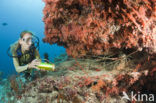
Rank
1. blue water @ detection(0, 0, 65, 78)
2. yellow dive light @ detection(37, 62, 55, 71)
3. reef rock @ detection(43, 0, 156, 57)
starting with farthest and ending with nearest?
blue water @ detection(0, 0, 65, 78) → yellow dive light @ detection(37, 62, 55, 71) → reef rock @ detection(43, 0, 156, 57)

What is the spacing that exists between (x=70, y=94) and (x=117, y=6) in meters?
2.49

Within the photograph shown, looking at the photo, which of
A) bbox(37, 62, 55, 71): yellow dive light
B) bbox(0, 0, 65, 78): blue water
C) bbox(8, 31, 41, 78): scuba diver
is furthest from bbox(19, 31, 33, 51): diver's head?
bbox(0, 0, 65, 78): blue water

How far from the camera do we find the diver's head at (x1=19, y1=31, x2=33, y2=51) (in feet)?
15.4

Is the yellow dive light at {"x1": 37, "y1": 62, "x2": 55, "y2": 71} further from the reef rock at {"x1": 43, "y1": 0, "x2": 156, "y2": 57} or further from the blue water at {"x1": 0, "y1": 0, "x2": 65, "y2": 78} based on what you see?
the blue water at {"x1": 0, "y1": 0, "x2": 65, "y2": 78}

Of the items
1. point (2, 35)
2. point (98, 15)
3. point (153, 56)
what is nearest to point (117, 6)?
point (98, 15)

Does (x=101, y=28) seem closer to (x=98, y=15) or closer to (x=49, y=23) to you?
(x=98, y=15)

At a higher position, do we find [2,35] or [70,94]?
[2,35]

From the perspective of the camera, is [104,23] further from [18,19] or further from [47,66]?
[18,19]

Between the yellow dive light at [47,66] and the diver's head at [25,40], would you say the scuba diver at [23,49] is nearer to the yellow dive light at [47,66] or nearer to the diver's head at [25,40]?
the diver's head at [25,40]

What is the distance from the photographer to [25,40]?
187 inches

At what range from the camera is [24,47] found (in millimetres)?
4883

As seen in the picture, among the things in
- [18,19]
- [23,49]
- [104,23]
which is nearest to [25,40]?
[23,49]

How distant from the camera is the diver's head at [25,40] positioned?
4.68 metres

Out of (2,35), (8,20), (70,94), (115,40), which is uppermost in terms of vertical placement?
(8,20)
